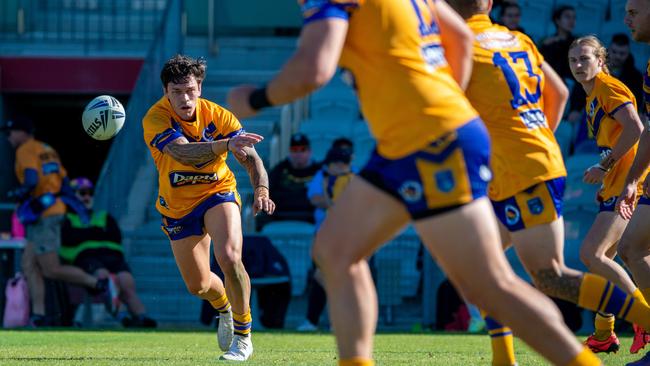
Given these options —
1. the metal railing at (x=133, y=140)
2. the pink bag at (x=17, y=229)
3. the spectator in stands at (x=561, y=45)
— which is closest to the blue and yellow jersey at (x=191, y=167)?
the metal railing at (x=133, y=140)

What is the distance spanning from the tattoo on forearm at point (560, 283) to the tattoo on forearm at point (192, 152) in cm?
287

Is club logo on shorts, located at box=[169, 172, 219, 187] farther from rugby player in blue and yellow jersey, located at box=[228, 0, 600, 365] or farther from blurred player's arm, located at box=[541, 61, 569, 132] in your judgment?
rugby player in blue and yellow jersey, located at box=[228, 0, 600, 365]

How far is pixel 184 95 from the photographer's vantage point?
8.66 metres

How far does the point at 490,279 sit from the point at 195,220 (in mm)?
4487

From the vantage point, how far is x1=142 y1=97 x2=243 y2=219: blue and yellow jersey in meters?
8.77

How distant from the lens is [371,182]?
15.7 feet

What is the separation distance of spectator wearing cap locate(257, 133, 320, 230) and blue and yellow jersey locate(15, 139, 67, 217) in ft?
9.14

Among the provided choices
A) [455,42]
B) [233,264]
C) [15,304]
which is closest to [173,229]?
[233,264]

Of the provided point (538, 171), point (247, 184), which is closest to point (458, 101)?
point (538, 171)

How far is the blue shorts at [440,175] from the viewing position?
4.66 meters

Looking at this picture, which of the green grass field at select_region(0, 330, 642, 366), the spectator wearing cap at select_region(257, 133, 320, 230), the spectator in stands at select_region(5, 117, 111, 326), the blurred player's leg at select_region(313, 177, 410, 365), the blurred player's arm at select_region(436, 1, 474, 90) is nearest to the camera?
the blurred player's leg at select_region(313, 177, 410, 365)

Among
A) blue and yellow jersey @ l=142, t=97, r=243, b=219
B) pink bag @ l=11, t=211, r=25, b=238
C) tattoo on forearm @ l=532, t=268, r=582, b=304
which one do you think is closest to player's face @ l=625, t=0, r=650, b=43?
tattoo on forearm @ l=532, t=268, r=582, b=304

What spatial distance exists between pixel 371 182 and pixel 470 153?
41 cm

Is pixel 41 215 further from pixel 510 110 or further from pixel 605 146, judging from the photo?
pixel 510 110
